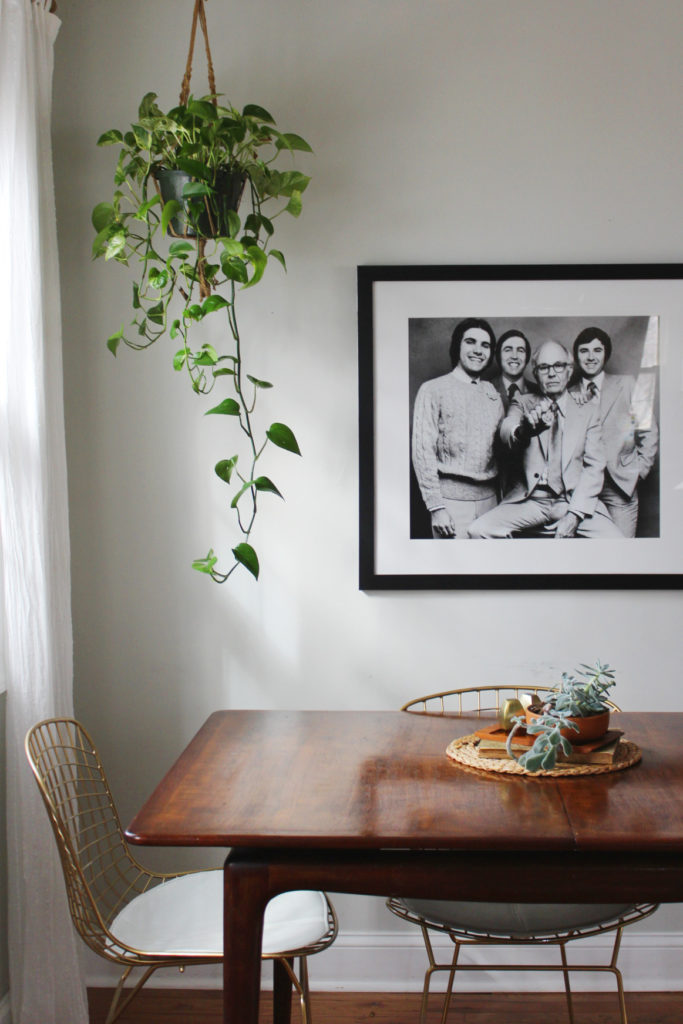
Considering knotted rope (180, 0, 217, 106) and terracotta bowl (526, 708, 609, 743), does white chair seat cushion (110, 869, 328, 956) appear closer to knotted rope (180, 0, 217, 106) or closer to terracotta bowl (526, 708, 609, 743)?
terracotta bowl (526, 708, 609, 743)

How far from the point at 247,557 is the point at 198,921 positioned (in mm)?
917

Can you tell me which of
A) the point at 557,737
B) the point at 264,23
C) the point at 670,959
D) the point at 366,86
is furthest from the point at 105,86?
the point at 670,959

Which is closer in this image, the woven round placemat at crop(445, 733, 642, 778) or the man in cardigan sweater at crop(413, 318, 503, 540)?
the woven round placemat at crop(445, 733, 642, 778)

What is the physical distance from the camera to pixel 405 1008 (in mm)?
2578

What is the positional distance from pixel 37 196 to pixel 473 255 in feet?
4.01

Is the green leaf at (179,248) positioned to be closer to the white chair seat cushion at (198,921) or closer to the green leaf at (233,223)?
the green leaf at (233,223)

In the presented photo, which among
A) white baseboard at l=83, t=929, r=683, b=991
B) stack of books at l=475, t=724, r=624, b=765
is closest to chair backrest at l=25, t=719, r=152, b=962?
white baseboard at l=83, t=929, r=683, b=991

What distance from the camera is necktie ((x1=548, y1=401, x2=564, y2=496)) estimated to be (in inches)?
105

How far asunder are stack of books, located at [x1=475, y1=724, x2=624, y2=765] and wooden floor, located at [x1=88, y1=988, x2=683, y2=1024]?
1.04 metres

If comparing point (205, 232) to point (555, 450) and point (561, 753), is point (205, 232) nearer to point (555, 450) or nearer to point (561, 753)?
point (555, 450)

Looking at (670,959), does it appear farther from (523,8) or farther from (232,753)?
(523,8)

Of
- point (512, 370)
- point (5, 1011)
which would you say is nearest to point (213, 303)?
point (512, 370)

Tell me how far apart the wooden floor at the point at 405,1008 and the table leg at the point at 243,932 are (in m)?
1.00

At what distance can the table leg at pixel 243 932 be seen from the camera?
1630 millimetres
